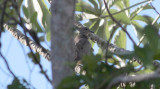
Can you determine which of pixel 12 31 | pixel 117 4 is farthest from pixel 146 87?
pixel 117 4

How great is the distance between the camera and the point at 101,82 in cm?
143

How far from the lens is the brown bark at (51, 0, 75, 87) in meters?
1.35

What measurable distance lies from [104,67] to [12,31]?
215 cm

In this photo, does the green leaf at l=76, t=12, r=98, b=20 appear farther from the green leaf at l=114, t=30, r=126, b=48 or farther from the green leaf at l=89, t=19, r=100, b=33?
the green leaf at l=114, t=30, r=126, b=48

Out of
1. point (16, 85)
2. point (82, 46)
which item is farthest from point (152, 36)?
point (82, 46)

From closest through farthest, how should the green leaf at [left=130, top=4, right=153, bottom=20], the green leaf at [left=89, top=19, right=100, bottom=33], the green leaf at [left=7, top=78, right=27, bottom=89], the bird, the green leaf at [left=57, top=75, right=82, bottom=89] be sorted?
1. the green leaf at [left=57, top=75, right=82, bottom=89]
2. the green leaf at [left=7, top=78, right=27, bottom=89]
3. the green leaf at [left=130, top=4, right=153, bottom=20]
4. the green leaf at [left=89, top=19, right=100, bottom=33]
5. the bird

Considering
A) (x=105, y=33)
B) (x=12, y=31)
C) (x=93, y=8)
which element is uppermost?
(x=93, y=8)

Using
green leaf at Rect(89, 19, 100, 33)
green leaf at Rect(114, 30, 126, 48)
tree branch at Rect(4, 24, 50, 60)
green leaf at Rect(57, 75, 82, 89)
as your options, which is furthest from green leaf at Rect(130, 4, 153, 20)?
green leaf at Rect(57, 75, 82, 89)

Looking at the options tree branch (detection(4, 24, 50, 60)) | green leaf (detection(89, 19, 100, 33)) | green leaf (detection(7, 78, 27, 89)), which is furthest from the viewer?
green leaf (detection(89, 19, 100, 33))

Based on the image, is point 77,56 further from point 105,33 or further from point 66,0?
point 66,0

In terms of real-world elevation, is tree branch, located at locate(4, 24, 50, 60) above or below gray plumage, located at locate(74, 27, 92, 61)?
below

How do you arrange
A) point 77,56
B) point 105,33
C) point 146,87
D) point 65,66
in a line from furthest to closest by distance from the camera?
point 77,56 < point 105,33 < point 146,87 < point 65,66

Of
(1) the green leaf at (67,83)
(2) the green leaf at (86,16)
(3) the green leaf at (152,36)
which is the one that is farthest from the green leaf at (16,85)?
(2) the green leaf at (86,16)

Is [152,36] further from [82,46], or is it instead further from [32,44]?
[82,46]
